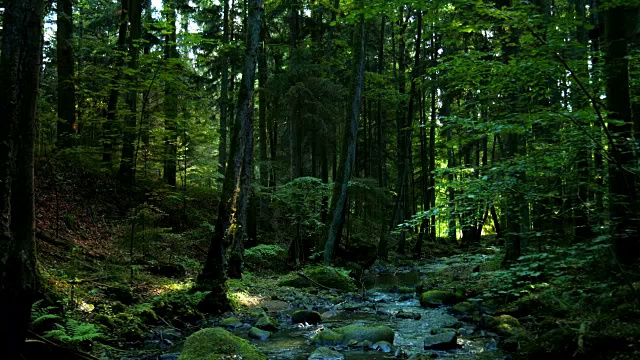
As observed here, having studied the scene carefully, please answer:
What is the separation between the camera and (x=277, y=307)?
10.2 m

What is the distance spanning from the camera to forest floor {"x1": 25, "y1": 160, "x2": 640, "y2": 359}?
15.2ft

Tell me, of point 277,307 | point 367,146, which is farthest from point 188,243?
point 367,146

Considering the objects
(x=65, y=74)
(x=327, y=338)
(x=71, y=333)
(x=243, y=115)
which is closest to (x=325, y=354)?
(x=327, y=338)

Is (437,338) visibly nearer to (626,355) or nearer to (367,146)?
(626,355)

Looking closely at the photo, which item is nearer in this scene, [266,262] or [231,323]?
[231,323]

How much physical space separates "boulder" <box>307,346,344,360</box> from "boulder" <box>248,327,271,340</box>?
56.5 inches

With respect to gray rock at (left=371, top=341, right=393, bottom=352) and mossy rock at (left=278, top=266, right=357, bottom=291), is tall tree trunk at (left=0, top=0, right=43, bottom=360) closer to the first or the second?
gray rock at (left=371, top=341, right=393, bottom=352)

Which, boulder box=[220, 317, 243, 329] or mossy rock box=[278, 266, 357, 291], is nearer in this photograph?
boulder box=[220, 317, 243, 329]

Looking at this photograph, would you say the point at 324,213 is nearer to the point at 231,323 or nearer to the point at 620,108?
the point at 231,323

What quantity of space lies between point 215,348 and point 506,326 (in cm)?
510

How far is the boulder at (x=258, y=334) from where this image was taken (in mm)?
7488

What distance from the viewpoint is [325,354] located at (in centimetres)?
630

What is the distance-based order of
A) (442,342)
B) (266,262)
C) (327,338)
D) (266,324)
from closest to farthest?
(442,342)
(327,338)
(266,324)
(266,262)

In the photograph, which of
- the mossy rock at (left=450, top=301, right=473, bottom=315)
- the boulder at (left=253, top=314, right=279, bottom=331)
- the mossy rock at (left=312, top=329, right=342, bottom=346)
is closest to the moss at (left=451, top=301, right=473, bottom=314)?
the mossy rock at (left=450, top=301, right=473, bottom=315)
